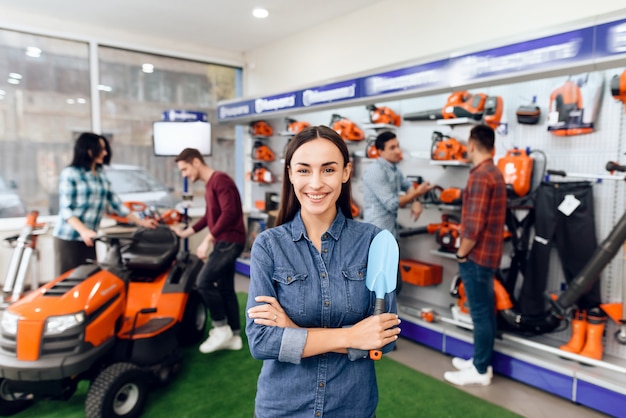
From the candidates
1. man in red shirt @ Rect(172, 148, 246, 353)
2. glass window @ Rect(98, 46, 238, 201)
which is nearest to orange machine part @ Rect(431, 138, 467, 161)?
man in red shirt @ Rect(172, 148, 246, 353)

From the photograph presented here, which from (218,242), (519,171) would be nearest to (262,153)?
(218,242)

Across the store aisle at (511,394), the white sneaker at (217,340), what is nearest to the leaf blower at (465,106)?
the store aisle at (511,394)

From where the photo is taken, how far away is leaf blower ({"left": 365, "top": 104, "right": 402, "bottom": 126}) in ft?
14.3

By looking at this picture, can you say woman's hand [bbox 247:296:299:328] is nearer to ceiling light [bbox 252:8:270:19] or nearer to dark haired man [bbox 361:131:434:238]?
dark haired man [bbox 361:131:434:238]

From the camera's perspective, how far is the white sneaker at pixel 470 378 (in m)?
3.14

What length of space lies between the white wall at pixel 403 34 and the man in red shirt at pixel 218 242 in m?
1.76

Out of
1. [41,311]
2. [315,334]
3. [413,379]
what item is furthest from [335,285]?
[413,379]

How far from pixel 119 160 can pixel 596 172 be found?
18.5 feet

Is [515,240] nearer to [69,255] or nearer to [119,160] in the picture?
[69,255]

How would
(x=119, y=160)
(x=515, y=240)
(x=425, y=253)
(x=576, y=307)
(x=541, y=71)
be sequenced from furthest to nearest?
(x=119, y=160) → (x=425, y=253) → (x=515, y=240) → (x=576, y=307) → (x=541, y=71)

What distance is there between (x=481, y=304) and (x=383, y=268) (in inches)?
87.1

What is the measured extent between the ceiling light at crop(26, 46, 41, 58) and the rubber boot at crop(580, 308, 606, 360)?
21.1ft

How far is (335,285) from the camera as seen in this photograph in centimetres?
115

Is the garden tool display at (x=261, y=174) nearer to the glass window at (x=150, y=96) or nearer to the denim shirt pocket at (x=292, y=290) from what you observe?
the glass window at (x=150, y=96)
